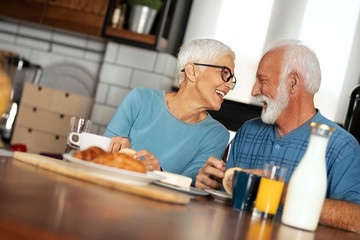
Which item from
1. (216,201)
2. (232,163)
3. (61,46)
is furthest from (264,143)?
(61,46)

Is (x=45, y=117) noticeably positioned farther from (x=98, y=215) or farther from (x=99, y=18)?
(x=98, y=215)

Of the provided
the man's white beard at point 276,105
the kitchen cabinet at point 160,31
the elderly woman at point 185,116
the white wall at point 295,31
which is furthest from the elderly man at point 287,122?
the kitchen cabinet at point 160,31

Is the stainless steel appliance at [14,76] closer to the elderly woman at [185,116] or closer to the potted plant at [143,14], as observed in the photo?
the potted plant at [143,14]

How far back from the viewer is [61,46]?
3857mm

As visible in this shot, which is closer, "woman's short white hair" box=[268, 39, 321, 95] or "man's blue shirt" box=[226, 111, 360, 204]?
"man's blue shirt" box=[226, 111, 360, 204]

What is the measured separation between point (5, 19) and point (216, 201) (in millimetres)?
3070

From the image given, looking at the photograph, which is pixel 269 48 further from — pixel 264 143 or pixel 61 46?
pixel 61 46

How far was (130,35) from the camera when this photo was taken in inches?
133

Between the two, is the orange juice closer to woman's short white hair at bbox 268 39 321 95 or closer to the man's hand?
the man's hand

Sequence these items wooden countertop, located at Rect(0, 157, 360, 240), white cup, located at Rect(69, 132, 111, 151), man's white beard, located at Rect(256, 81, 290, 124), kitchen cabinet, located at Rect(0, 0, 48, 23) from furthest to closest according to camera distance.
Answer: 1. kitchen cabinet, located at Rect(0, 0, 48, 23)
2. man's white beard, located at Rect(256, 81, 290, 124)
3. white cup, located at Rect(69, 132, 111, 151)
4. wooden countertop, located at Rect(0, 157, 360, 240)

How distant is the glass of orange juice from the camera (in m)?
1.16

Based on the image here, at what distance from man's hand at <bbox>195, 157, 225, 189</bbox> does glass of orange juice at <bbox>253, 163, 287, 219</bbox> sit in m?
0.36

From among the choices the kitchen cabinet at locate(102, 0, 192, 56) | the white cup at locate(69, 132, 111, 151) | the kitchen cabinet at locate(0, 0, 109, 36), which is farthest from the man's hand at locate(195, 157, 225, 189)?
the kitchen cabinet at locate(0, 0, 109, 36)

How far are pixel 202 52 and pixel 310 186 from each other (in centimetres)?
121
